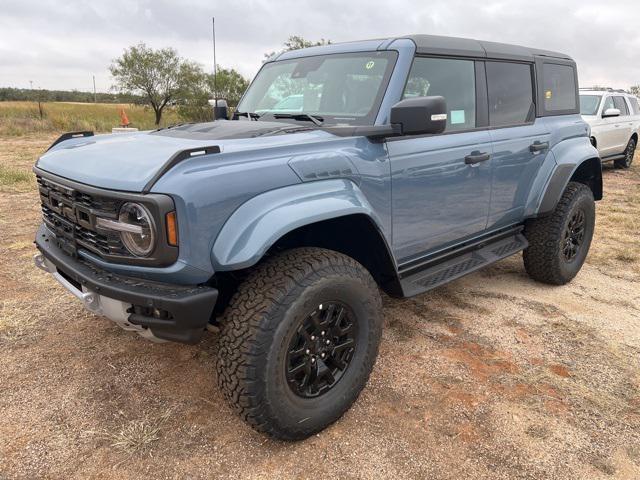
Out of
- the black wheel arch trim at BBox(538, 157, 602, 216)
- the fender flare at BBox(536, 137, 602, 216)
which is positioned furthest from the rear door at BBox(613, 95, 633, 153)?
the black wheel arch trim at BBox(538, 157, 602, 216)

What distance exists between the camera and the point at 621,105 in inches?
444

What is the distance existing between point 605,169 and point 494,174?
10066 mm

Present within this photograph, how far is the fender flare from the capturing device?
12.8 ft

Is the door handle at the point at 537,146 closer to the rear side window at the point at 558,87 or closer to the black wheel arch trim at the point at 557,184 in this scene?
the black wheel arch trim at the point at 557,184

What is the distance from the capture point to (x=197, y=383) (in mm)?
2807

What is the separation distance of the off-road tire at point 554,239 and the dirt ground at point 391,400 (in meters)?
0.22

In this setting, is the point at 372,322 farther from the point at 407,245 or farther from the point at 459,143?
the point at 459,143

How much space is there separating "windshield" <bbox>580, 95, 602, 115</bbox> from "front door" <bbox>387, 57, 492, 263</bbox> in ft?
26.9

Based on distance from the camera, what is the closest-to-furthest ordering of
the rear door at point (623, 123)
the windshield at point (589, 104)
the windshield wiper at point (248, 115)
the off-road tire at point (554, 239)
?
the windshield wiper at point (248, 115) → the off-road tire at point (554, 239) → the windshield at point (589, 104) → the rear door at point (623, 123)

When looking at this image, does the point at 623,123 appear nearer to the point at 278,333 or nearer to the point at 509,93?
the point at 509,93

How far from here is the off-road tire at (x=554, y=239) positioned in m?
4.00

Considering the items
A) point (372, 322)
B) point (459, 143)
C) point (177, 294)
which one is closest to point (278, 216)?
point (177, 294)

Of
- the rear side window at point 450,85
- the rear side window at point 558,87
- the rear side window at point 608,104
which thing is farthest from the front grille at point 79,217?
the rear side window at point 608,104

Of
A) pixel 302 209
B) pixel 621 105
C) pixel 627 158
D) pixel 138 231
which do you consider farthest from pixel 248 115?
pixel 627 158
